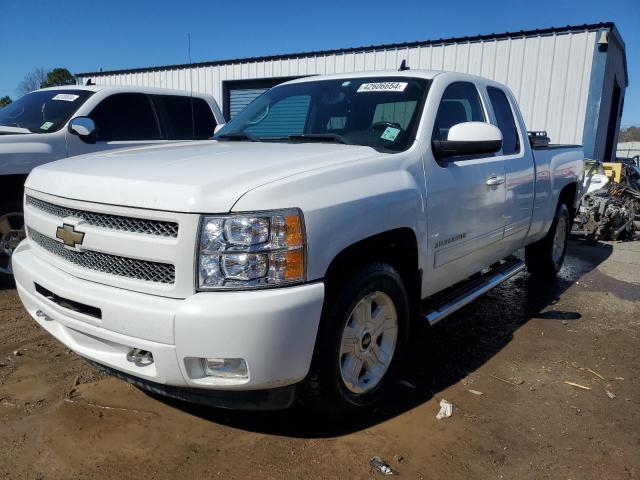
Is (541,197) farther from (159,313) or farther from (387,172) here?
(159,313)

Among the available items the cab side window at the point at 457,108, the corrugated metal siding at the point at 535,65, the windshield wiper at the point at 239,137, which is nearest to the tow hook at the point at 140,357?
the windshield wiper at the point at 239,137

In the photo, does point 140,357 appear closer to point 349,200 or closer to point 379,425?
point 349,200

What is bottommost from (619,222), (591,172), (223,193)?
(619,222)

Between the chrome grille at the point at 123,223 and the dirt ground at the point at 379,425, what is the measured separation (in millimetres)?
1086

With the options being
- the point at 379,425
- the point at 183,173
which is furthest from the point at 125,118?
the point at 379,425

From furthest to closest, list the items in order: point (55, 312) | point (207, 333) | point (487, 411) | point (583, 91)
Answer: point (583, 91), point (487, 411), point (55, 312), point (207, 333)

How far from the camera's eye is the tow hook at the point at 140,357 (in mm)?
2338

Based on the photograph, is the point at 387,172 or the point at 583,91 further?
the point at 583,91

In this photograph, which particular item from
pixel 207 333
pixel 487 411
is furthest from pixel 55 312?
→ pixel 487 411

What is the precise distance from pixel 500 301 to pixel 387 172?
294cm

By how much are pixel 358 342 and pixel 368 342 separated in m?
0.10

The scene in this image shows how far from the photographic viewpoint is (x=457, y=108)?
12.6 feet

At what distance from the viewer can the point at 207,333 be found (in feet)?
6.95

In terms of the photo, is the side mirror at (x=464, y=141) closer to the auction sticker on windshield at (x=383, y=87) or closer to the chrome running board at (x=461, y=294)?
the auction sticker on windshield at (x=383, y=87)
